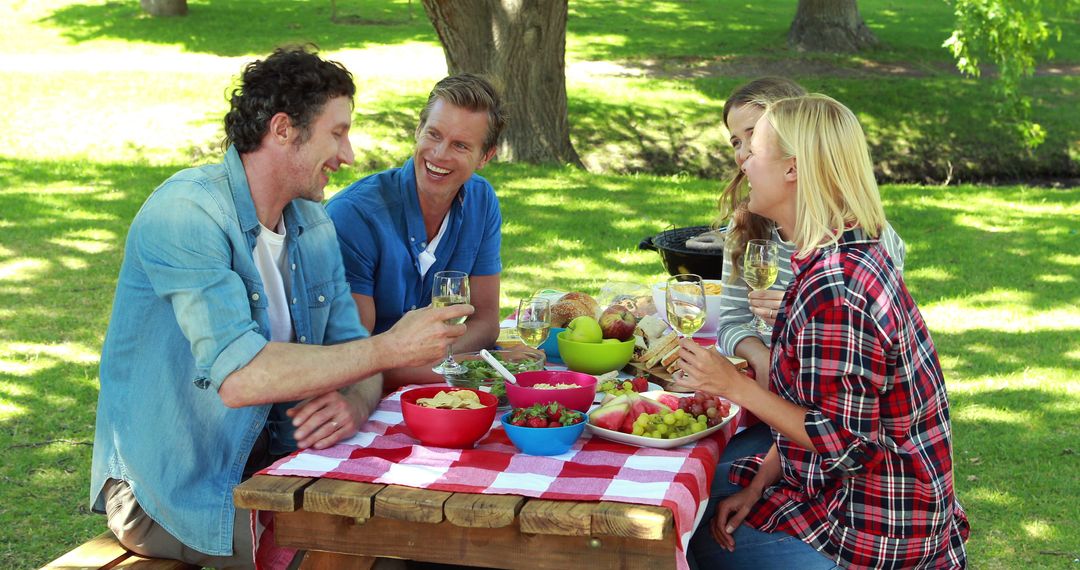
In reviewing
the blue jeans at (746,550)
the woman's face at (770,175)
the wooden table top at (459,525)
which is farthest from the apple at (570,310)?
the wooden table top at (459,525)

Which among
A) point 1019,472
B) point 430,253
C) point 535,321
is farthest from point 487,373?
point 1019,472

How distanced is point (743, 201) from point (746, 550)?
1.62 metres

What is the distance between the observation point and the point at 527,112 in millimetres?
12445

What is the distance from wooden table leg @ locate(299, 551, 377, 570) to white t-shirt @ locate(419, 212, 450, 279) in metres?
1.70

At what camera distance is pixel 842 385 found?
2.82 m

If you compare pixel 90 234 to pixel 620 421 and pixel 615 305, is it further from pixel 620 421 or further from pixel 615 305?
pixel 620 421

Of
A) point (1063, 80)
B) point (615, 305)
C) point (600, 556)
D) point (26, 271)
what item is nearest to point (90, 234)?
point (26, 271)

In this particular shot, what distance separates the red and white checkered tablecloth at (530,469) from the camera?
2.63 meters

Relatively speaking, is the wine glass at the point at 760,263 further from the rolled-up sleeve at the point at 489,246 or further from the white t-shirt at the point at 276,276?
the white t-shirt at the point at 276,276

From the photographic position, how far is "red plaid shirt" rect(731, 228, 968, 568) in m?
2.81

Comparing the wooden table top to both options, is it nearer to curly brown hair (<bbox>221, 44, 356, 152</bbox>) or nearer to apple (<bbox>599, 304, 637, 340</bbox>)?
curly brown hair (<bbox>221, 44, 356, 152</bbox>)

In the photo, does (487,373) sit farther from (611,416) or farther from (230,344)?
(230,344)

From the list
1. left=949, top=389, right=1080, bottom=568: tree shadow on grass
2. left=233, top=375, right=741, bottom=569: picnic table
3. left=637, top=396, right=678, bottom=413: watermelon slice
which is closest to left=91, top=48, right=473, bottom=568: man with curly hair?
left=233, top=375, right=741, bottom=569: picnic table

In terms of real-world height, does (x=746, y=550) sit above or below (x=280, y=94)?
below
